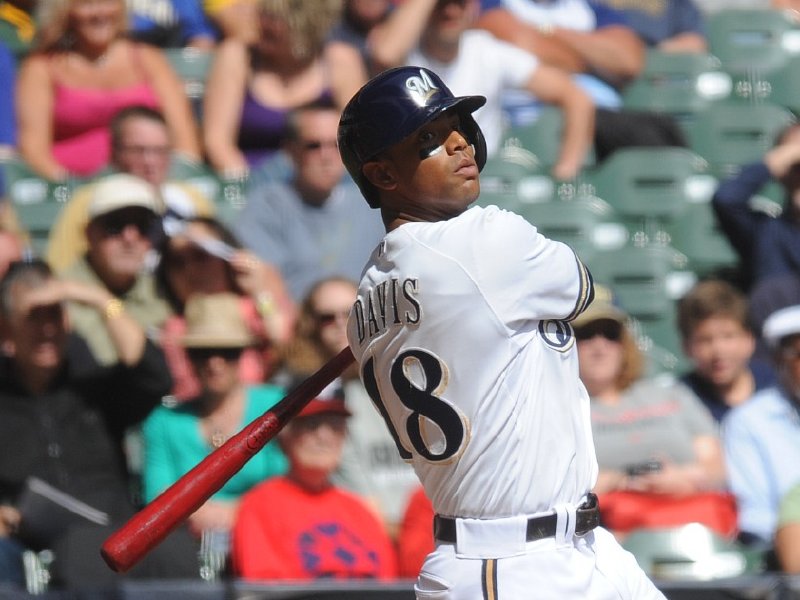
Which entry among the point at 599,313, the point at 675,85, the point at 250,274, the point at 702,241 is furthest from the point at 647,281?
the point at 250,274

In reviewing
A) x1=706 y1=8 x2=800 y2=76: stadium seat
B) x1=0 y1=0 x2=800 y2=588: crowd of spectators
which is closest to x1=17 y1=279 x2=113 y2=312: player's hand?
x1=0 y1=0 x2=800 y2=588: crowd of spectators

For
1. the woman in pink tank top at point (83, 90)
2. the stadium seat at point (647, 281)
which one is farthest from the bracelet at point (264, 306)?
the stadium seat at point (647, 281)

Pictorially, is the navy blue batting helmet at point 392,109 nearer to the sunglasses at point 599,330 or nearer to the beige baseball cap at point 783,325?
the sunglasses at point 599,330

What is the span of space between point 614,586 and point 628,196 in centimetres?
377

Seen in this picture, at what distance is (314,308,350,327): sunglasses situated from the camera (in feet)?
17.4

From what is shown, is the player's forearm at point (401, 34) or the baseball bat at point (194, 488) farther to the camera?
the player's forearm at point (401, 34)

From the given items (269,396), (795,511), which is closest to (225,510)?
(269,396)

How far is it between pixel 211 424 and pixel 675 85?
9.77 ft

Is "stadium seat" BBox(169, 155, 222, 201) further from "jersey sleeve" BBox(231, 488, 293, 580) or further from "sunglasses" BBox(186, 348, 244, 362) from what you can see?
"jersey sleeve" BBox(231, 488, 293, 580)

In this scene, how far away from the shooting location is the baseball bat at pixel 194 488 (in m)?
2.92

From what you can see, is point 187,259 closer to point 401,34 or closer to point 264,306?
point 264,306

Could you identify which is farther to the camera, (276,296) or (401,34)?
(401,34)

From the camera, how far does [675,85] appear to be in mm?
6781

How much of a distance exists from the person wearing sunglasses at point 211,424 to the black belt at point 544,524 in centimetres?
210
